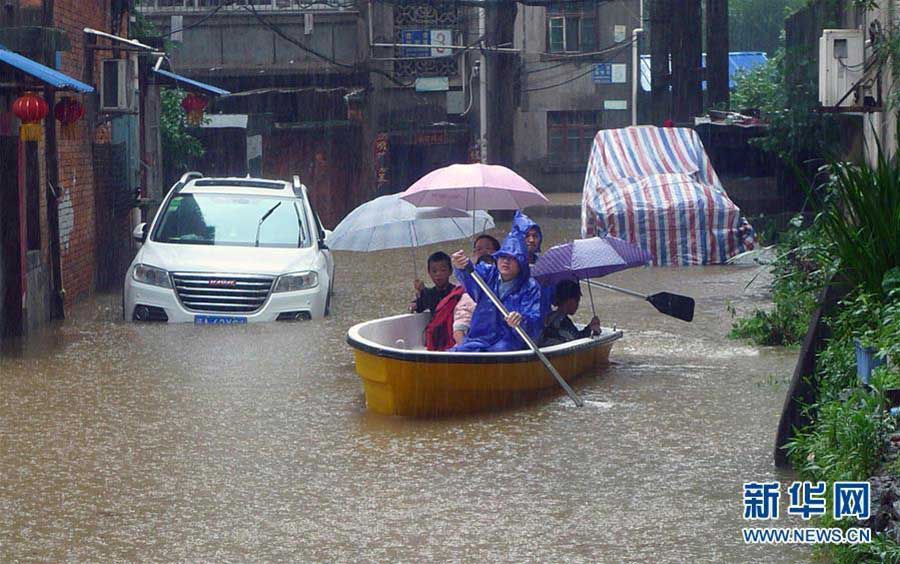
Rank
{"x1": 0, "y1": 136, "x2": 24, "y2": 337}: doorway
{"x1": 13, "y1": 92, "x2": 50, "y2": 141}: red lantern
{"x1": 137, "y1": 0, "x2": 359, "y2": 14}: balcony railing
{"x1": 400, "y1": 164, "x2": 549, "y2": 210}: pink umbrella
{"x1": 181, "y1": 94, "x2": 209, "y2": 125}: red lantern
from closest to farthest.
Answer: {"x1": 400, "y1": 164, "x2": 549, "y2": 210}: pink umbrella, {"x1": 13, "y1": 92, "x2": 50, "y2": 141}: red lantern, {"x1": 0, "y1": 136, "x2": 24, "y2": 337}: doorway, {"x1": 181, "y1": 94, "x2": 209, "y2": 125}: red lantern, {"x1": 137, "y1": 0, "x2": 359, "y2": 14}: balcony railing

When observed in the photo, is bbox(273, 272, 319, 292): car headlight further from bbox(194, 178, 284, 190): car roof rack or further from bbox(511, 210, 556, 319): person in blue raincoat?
bbox(511, 210, 556, 319): person in blue raincoat

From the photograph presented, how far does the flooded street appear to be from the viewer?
6934 mm

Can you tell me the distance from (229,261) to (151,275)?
0.80 metres

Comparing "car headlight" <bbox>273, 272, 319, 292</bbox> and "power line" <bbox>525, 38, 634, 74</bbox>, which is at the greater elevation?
"power line" <bbox>525, 38, 634, 74</bbox>

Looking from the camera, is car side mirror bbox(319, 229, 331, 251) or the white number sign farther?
the white number sign

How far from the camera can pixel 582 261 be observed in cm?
1121

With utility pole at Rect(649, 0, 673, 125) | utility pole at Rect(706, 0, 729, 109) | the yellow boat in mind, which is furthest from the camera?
utility pole at Rect(706, 0, 729, 109)

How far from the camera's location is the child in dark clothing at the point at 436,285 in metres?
11.3

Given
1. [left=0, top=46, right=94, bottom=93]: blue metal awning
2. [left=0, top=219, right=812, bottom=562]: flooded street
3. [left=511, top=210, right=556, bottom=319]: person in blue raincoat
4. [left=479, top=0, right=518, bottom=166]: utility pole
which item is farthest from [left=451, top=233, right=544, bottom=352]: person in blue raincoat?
[left=479, top=0, right=518, bottom=166]: utility pole

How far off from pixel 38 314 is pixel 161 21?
69.1ft

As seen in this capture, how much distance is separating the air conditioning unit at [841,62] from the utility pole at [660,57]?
38.7ft

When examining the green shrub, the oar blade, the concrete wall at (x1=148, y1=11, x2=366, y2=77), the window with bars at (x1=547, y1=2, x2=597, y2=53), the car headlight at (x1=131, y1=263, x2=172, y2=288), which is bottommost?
the oar blade

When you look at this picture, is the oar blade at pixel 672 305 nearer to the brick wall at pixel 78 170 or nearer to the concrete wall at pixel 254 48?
the brick wall at pixel 78 170

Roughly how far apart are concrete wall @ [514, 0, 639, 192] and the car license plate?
2827cm
